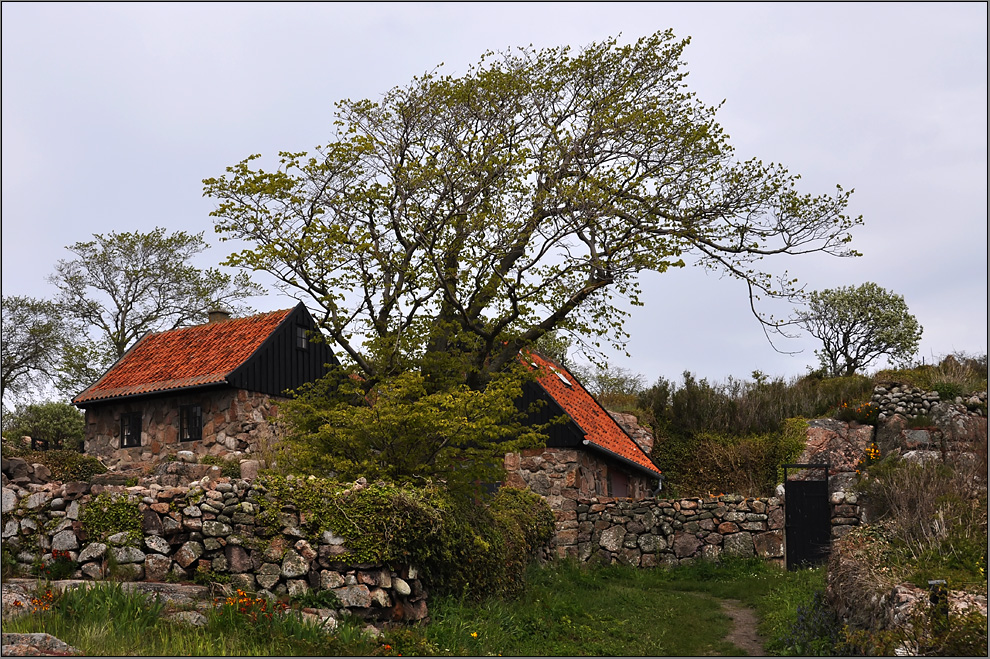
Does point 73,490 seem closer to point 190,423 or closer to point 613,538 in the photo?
point 190,423

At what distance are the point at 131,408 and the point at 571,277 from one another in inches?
528

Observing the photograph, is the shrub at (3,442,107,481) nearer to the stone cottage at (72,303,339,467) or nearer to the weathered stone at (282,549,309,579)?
the weathered stone at (282,549,309,579)

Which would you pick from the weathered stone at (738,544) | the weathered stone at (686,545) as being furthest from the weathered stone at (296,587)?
the weathered stone at (738,544)

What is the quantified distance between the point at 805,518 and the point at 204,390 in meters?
14.9

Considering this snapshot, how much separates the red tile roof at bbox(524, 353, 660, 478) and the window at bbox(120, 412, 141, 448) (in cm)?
1073

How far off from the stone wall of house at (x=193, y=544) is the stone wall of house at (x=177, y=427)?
1028 centimetres

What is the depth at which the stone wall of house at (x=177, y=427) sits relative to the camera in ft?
70.6

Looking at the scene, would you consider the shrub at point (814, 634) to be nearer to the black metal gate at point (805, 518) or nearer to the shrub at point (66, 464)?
the black metal gate at point (805, 518)

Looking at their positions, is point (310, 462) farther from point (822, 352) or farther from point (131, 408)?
point (822, 352)

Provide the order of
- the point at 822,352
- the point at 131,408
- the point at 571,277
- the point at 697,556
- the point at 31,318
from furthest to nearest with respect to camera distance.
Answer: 1. the point at 822,352
2. the point at 31,318
3. the point at 131,408
4. the point at 697,556
5. the point at 571,277

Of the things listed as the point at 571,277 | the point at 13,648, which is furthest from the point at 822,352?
the point at 13,648

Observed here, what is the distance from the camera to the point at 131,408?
23.2 meters

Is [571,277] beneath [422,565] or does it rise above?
above

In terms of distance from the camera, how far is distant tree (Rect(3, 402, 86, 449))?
99.3ft
